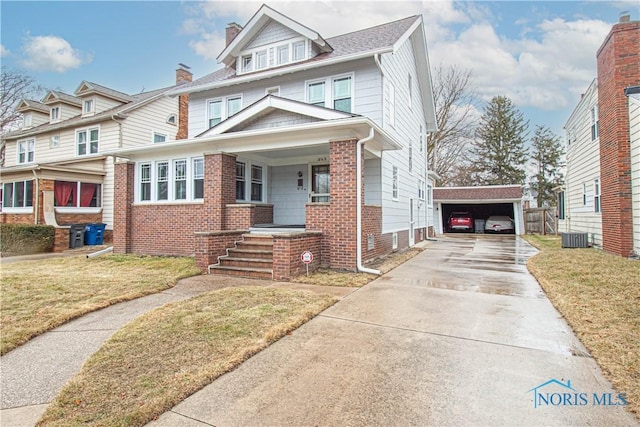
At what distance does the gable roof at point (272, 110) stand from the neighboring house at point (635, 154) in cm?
809

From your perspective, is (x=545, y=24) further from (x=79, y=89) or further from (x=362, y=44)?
(x=79, y=89)

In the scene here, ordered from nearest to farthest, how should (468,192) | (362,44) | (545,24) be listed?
(362,44)
(545,24)
(468,192)

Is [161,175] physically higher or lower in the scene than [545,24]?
lower

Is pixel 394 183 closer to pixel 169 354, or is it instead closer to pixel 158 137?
pixel 169 354

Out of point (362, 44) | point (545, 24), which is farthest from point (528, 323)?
point (545, 24)

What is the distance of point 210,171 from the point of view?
984 centimetres

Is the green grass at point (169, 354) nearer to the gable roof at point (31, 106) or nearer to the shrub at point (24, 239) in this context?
the shrub at point (24, 239)

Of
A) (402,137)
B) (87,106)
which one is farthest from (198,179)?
(87,106)

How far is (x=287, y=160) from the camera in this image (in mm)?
11570

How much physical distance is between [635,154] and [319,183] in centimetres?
917

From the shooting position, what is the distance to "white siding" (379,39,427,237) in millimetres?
10734

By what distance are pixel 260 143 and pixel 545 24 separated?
11720 millimetres

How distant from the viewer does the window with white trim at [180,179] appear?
35.1 ft

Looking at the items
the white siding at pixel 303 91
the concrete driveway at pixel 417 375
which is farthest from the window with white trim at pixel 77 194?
the concrete driveway at pixel 417 375
